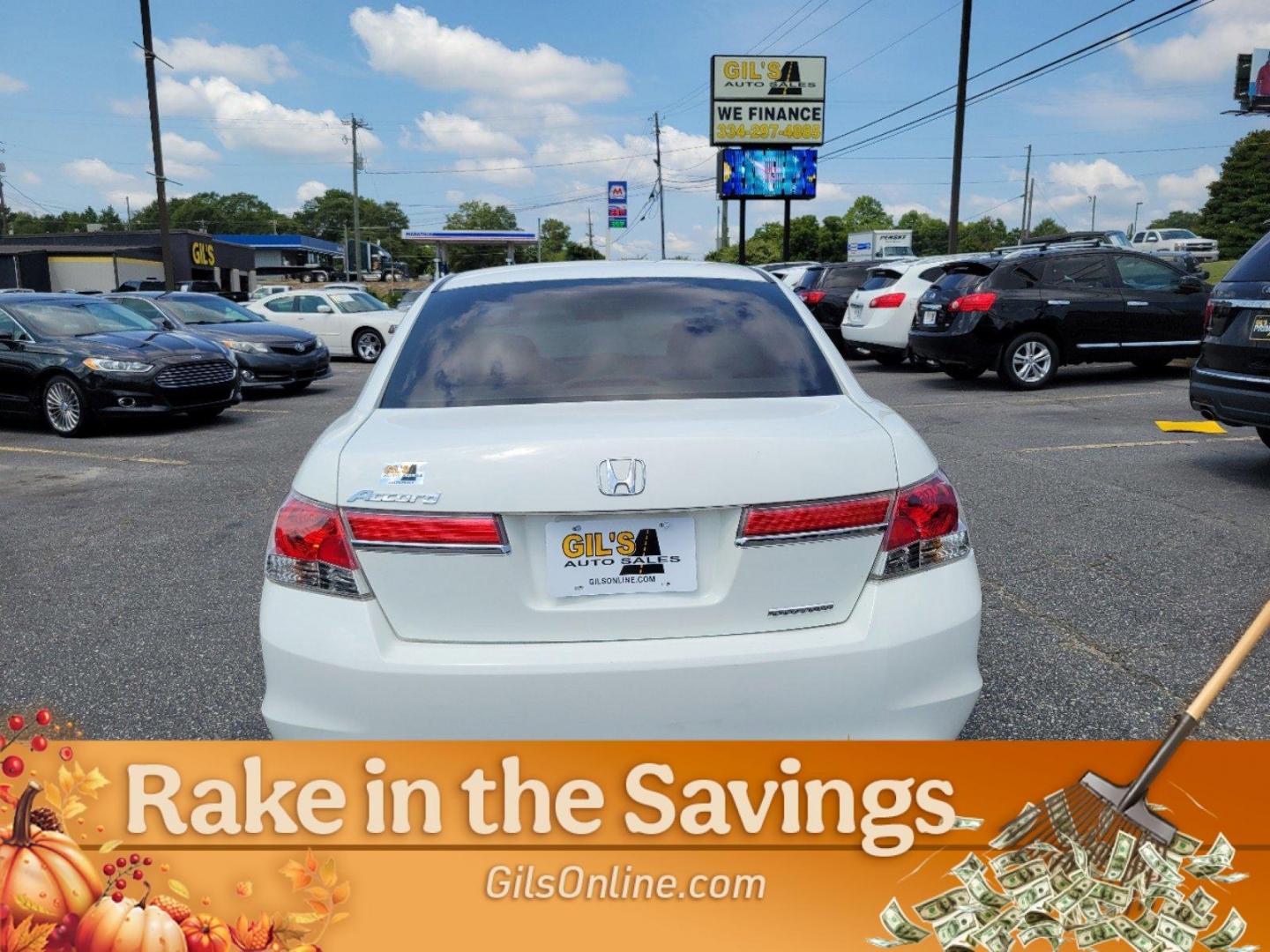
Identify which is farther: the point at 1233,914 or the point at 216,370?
the point at 216,370

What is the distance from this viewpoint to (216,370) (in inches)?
468

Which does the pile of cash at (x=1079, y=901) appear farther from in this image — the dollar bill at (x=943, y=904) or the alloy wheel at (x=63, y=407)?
the alloy wheel at (x=63, y=407)

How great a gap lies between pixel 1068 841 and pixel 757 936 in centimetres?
71

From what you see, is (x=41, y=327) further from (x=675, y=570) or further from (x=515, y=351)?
(x=675, y=570)

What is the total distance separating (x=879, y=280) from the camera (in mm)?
16766

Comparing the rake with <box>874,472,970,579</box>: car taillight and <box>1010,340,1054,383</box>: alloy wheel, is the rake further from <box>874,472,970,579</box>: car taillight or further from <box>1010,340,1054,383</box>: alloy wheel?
<box>1010,340,1054,383</box>: alloy wheel

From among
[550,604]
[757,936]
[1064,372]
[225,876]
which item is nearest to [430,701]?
[550,604]

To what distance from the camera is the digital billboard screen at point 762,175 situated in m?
36.4

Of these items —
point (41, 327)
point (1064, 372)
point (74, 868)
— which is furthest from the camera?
point (1064, 372)

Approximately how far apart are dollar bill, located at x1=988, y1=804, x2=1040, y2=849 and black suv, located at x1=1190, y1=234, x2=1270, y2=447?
5434 mm

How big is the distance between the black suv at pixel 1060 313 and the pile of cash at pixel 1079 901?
38.1 ft

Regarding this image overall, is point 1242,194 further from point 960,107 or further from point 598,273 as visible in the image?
point 598,273

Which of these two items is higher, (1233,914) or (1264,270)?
(1264,270)

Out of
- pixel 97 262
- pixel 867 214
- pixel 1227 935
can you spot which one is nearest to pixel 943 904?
pixel 1227 935
